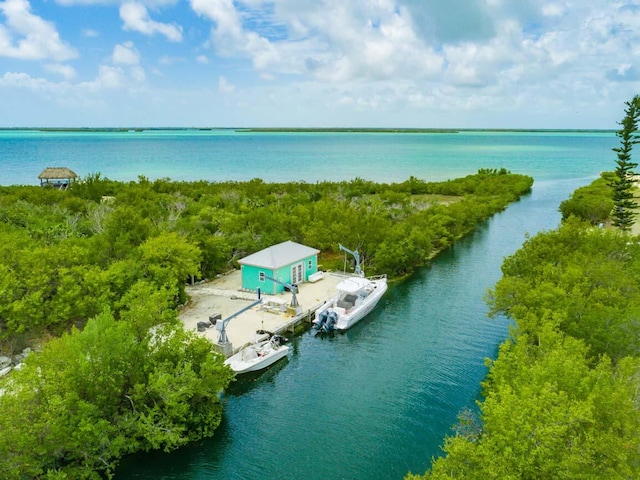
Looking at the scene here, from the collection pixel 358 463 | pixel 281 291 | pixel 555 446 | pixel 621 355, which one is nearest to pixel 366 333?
pixel 281 291

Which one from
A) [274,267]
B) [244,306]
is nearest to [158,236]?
[244,306]

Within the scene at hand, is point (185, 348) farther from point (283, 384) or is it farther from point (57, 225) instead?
point (57, 225)

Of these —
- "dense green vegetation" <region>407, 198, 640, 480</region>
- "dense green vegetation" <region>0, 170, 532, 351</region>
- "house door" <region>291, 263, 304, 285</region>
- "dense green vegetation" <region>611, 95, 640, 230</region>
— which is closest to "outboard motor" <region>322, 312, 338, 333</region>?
"house door" <region>291, 263, 304, 285</region>

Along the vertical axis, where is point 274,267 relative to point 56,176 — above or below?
below

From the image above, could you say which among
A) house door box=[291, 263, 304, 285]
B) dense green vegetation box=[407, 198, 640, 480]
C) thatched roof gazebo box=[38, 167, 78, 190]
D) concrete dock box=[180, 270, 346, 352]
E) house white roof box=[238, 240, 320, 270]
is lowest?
concrete dock box=[180, 270, 346, 352]

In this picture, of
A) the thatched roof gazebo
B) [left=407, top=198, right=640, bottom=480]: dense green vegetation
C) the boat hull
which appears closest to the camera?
[left=407, top=198, right=640, bottom=480]: dense green vegetation

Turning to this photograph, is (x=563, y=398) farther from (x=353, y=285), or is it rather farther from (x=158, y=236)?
(x=158, y=236)

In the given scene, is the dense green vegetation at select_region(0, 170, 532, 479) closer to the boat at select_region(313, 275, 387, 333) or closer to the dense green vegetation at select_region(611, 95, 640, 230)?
the boat at select_region(313, 275, 387, 333)
